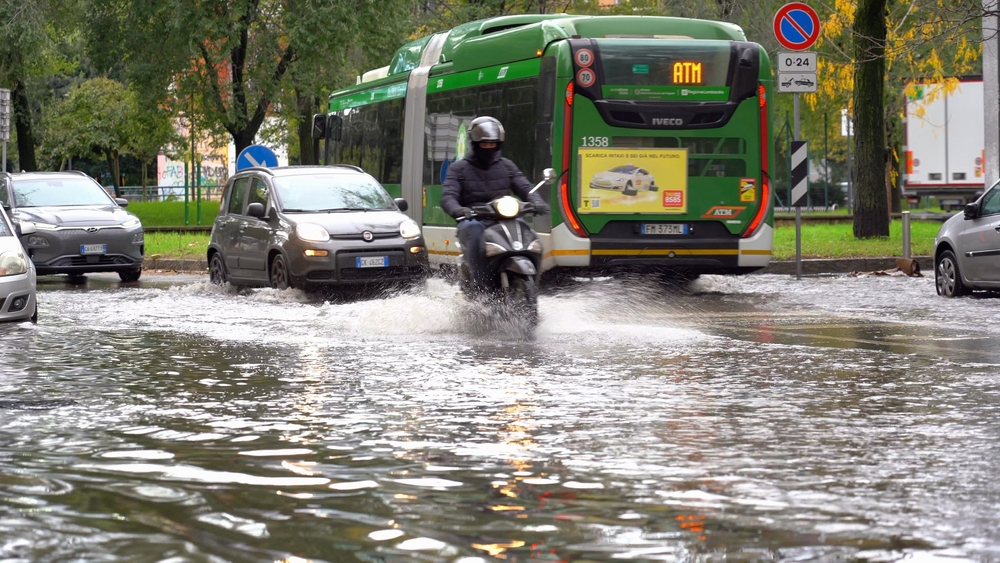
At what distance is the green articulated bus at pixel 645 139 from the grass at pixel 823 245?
538cm

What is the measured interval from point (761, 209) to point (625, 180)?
63.3 inches

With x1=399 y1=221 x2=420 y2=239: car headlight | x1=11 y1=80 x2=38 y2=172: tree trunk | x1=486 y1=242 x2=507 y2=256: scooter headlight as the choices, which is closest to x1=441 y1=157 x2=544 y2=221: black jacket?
x1=486 y1=242 x2=507 y2=256: scooter headlight

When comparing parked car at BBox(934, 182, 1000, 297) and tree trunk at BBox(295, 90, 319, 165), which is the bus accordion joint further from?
tree trunk at BBox(295, 90, 319, 165)

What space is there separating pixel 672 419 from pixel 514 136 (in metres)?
11.1

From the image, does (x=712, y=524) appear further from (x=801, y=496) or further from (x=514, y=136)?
(x=514, y=136)

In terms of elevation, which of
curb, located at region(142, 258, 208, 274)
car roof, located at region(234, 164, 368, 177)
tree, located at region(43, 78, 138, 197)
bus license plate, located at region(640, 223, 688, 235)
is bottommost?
curb, located at region(142, 258, 208, 274)

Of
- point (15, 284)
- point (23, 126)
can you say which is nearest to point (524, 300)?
point (15, 284)

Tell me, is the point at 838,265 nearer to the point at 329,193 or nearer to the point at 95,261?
the point at 329,193

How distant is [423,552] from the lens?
4836 mm

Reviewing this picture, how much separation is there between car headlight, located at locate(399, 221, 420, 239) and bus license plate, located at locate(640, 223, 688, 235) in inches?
105

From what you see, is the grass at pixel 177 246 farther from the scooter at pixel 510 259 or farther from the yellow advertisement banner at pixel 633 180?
the scooter at pixel 510 259

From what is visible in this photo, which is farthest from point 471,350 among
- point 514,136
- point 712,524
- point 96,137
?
point 96,137

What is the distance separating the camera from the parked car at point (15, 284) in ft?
43.4

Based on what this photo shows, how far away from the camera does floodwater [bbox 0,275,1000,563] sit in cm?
507
